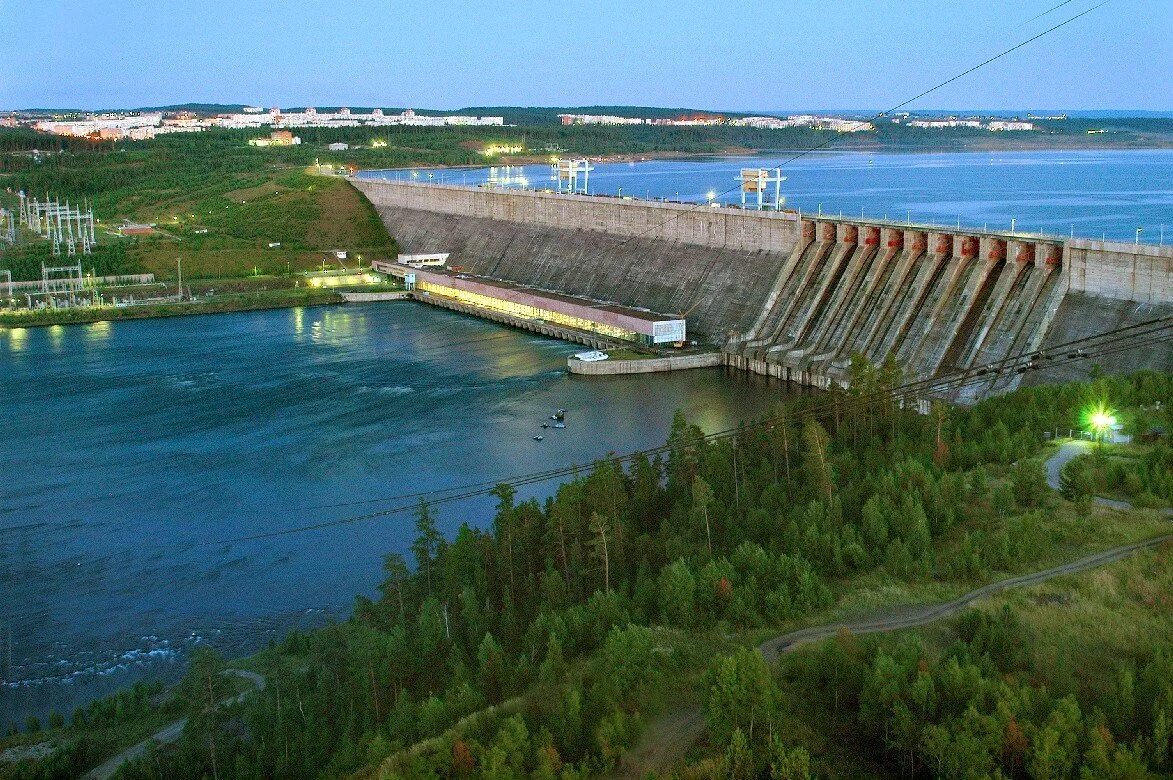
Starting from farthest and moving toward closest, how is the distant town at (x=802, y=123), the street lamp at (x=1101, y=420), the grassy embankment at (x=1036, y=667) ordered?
the distant town at (x=802, y=123) → the street lamp at (x=1101, y=420) → the grassy embankment at (x=1036, y=667)

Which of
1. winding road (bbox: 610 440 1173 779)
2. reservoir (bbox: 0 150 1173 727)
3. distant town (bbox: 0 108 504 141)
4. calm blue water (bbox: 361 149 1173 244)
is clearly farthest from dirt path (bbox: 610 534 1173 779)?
distant town (bbox: 0 108 504 141)

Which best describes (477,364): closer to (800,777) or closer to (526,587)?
(526,587)

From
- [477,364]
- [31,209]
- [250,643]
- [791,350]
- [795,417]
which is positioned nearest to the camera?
[250,643]

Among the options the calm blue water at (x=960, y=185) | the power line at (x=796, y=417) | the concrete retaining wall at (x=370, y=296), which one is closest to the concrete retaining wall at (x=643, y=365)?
the power line at (x=796, y=417)

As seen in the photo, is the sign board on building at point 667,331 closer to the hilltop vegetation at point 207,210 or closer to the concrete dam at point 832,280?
the concrete dam at point 832,280

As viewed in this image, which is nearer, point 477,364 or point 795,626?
point 795,626

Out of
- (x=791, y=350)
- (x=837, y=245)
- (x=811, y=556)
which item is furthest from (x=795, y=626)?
(x=837, y=245)

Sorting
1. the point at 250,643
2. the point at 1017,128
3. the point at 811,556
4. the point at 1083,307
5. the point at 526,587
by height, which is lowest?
the point at 250,643
